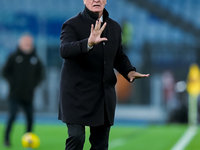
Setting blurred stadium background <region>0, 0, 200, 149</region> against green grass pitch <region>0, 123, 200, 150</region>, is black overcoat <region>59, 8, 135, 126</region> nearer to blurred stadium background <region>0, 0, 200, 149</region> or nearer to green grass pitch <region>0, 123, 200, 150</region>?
green grass pitch <region>0, 123, 200, 150</region>

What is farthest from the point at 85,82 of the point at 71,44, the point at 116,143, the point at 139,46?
the point at 139,46

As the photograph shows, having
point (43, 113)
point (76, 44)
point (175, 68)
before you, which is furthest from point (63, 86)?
point (43, 113)

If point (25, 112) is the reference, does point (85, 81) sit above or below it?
above

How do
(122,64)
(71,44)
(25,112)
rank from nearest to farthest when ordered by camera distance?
(71,44) → (122,64) → (25,112)

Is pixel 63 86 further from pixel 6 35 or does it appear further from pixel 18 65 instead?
pixel 6 35

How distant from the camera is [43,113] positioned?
17938 millimetres

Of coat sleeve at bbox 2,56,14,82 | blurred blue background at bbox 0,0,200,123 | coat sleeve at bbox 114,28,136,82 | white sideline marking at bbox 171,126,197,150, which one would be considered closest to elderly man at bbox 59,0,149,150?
Result: coat sleeve at bbox 114,28,136,82

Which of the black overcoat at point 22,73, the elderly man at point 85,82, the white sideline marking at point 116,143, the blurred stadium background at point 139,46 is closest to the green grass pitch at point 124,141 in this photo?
the white sideline marking at point 116,143

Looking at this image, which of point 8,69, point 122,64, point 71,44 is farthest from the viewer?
point 8,69

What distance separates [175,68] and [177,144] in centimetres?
710

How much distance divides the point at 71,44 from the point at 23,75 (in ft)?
17.4

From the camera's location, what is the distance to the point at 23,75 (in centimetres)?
941

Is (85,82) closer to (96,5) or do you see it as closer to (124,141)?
(96,5)

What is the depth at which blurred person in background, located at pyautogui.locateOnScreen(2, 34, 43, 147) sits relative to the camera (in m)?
9.34
